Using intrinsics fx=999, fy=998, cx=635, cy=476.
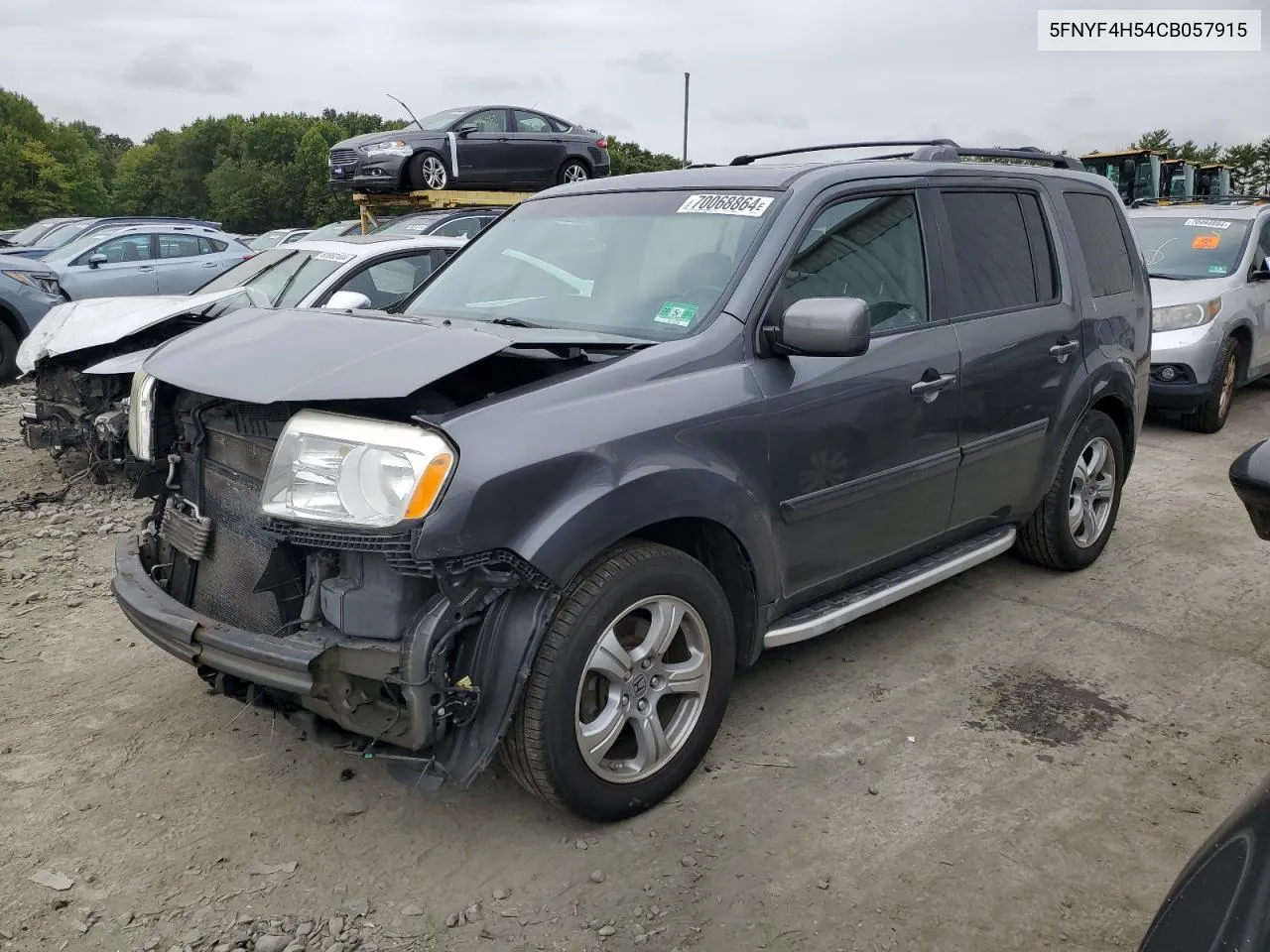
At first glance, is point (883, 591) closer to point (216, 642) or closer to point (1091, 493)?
point (1091, 493)

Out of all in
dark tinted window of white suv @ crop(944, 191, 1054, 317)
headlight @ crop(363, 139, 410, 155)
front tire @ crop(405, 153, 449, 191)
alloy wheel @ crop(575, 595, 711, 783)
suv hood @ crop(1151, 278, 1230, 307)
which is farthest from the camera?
front tire @ crop(405, 153, 449, 191)

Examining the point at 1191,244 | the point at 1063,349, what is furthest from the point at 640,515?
the point at 1191,244

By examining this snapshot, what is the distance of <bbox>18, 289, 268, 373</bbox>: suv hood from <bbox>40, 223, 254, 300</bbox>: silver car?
18.8 feet

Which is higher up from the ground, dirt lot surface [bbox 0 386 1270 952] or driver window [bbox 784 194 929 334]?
driver window [bbox 784 194 929 334]

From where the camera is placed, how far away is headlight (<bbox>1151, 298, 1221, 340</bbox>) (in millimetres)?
8078

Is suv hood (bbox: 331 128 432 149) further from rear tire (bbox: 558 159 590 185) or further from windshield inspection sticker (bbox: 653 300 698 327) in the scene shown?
windshield inspection sticker (bbox: 653 300 698 327)

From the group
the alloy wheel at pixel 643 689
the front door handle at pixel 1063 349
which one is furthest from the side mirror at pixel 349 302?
the front door handle at pixel 1063 349

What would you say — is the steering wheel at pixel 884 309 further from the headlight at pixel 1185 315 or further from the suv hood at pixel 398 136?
the suv hood at pixel 398 136

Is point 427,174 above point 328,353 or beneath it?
above

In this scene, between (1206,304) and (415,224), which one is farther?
(415,224)

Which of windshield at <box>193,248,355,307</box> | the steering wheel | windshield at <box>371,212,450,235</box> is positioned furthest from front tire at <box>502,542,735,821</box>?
windshield at <box>371,212,450,235</box>

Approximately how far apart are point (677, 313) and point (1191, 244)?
25.1 feet

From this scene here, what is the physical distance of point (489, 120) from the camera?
1339 centimetres

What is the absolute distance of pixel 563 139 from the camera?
1396 cm
